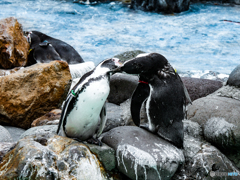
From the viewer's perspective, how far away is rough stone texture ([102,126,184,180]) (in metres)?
2.62

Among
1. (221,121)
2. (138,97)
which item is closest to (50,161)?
(138,97)

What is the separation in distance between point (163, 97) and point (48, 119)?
1.67 metres

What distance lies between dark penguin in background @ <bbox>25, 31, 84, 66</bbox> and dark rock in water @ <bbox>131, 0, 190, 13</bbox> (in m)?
6.78

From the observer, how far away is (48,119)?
384 cm

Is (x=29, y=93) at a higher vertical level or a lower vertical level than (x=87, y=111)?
lower

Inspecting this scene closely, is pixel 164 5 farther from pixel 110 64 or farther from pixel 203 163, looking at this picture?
pixel 203 163

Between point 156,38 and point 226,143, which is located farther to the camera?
point 156,38

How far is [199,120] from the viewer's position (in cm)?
350

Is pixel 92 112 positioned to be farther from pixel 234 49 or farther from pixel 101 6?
pixel 101 6

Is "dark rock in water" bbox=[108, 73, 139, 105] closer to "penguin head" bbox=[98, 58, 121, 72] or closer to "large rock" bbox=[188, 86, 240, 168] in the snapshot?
"large rock" bbox=[188, 86, 240, 168]

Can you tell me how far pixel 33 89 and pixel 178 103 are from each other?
6.88ft

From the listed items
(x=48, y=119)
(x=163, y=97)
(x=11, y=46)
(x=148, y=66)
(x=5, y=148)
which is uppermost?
(x=148, y=66)

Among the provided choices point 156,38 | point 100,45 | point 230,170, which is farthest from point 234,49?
point 230,170

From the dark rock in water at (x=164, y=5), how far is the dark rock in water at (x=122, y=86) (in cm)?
878
